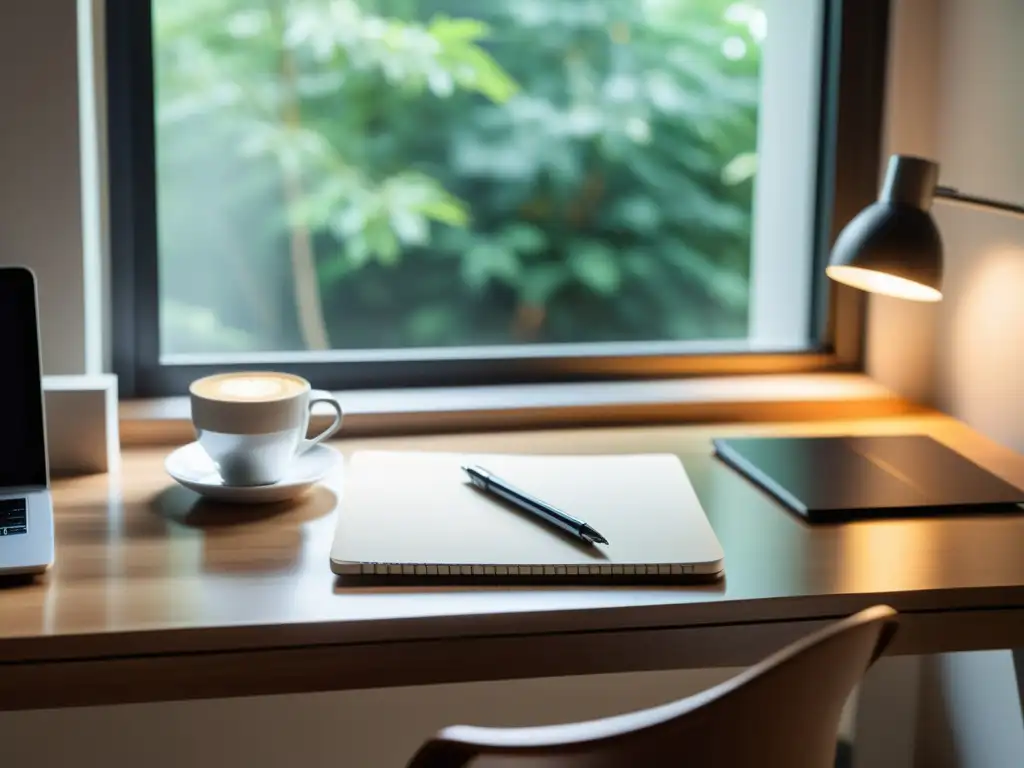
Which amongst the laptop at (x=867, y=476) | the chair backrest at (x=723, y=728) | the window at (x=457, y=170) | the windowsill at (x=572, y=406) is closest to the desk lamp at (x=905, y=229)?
the laptop at (x=867, y=476)

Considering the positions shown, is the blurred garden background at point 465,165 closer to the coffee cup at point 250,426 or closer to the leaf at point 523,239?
the leaf at point 523,239

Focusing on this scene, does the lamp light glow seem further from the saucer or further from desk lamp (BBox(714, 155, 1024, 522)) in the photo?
the saucer

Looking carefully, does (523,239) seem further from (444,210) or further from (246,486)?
(246,486)

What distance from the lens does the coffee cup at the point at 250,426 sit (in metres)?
1.10

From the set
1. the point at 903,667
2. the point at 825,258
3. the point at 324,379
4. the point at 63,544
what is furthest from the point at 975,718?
the point at 63,544

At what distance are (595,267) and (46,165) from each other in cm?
224

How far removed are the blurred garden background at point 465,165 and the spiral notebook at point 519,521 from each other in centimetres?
152

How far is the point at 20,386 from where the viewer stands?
1.09 meters

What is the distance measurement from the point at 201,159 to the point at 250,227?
0.21 m

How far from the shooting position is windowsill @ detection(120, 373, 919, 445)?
1391 mm

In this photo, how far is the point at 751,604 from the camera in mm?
915

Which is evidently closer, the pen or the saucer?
the pen

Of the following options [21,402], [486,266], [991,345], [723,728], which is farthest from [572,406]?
[486,266]

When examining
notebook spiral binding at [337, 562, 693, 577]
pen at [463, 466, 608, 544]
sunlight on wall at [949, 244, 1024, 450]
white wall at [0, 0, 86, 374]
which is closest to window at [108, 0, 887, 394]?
white wall at [0, 0, 86, 374]
